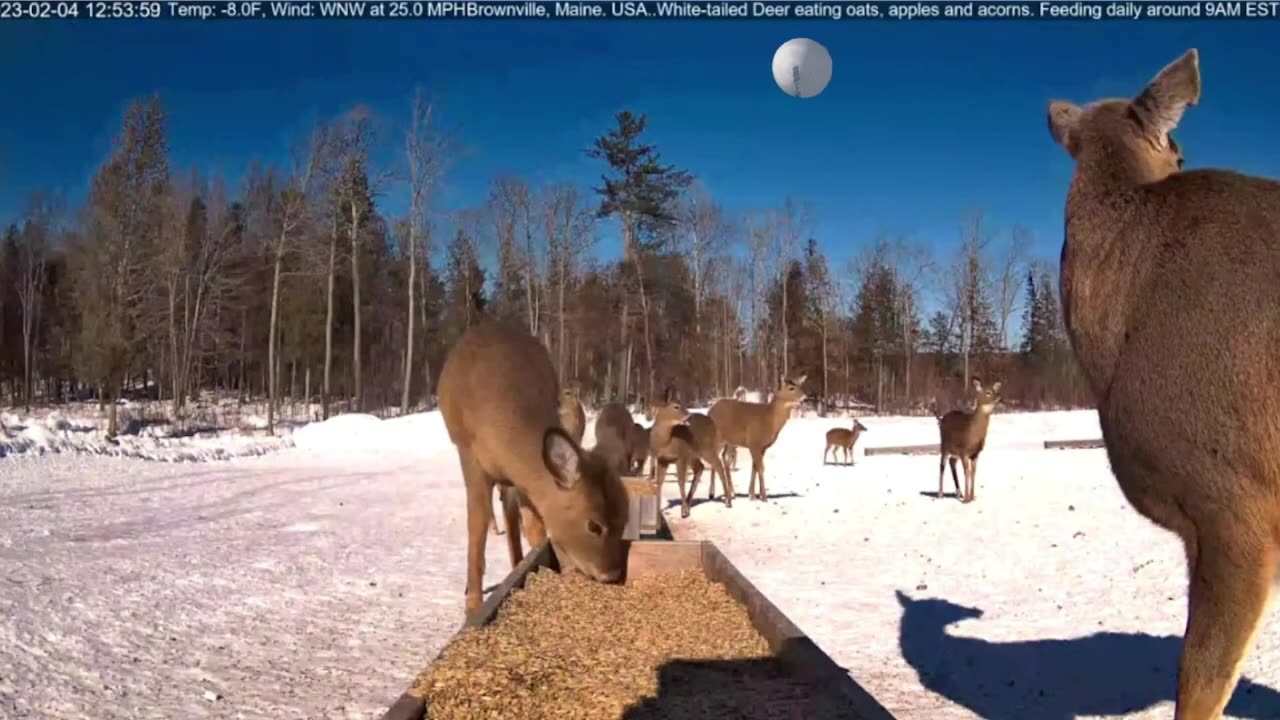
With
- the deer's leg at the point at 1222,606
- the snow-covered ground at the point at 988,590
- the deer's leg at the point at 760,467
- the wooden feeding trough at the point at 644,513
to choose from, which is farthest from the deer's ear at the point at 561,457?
the deer's leg at the point at 760,467

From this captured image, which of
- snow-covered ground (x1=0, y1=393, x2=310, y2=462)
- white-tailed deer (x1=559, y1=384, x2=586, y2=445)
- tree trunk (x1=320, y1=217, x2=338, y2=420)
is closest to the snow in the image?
white-tailed deer (x1=559, y1=384, x2=586, y2=445)

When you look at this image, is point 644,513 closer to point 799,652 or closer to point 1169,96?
point 799,652

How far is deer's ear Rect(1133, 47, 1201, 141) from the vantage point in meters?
3.03

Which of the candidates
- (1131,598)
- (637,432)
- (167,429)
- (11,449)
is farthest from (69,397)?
(1131,598)

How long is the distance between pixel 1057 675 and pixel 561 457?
4384 mm

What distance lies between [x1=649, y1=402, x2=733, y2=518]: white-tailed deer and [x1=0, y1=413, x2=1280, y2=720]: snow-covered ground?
2.13ft

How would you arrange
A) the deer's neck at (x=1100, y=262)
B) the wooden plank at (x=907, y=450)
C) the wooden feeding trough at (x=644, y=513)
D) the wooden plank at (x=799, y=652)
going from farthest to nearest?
the wooden plank at (x=907, y=450) < the wooden feeding trough at (x=644, y=513) < the wooden plank at (x=799, y=652) < the deer's neck at (x=1100, y=262)

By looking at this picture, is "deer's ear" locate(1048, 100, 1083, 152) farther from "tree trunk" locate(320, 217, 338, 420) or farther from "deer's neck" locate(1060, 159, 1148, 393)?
"tree trunk" locate(320, 217, 338, 420)

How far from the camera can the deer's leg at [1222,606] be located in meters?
2.39

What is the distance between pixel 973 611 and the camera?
30.5 ft

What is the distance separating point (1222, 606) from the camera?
2.43 meters

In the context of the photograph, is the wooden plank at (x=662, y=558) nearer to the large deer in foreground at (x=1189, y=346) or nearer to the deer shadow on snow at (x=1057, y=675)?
the deer shadow on snow at (x=1057, y=675)

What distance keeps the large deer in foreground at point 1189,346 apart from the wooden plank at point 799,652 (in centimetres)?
106

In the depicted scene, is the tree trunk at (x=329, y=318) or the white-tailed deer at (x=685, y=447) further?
the tree trunk at (x=329, y=318)
